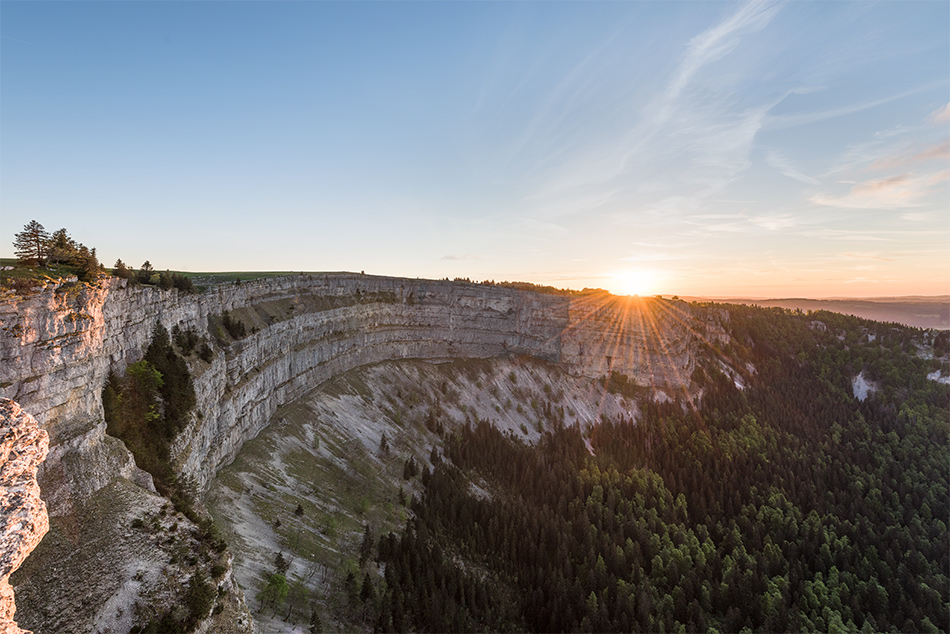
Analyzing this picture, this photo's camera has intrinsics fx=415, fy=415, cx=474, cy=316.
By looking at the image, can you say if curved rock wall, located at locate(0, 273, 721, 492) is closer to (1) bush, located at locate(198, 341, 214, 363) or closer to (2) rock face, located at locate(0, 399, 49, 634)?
(1) bush, located at locate(198, 341, 214, 363)

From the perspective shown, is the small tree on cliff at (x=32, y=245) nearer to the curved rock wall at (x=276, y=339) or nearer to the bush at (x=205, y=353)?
the curved rock wall at (x=276, y=339)

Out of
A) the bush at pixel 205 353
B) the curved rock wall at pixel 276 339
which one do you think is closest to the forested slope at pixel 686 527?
the curved rock wall at pixel 276 339

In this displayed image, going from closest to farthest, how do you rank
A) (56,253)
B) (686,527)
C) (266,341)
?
(56,253) < (266,341) < (686,527)

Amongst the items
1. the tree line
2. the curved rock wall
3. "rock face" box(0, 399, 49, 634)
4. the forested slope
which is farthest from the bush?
"rock face" box(0, 399, 49, 634)

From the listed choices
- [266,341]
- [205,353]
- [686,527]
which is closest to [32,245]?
[205,353]

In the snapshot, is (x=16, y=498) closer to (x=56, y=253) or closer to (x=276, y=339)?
(x=56, y=253)

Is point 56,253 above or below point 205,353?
above

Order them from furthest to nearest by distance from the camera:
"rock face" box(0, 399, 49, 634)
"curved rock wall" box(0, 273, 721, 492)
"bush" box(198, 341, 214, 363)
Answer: "bush" box(198, 341, 214, 363)
"curved rock wall" box(0, 273, 721, 492)
"rock face" box(0, 399, 49, 634)
